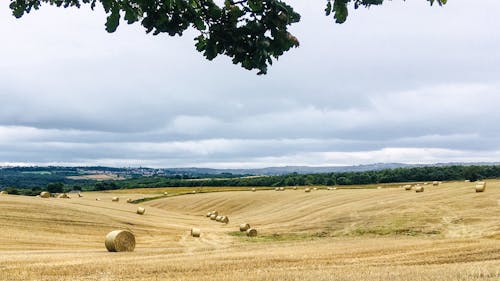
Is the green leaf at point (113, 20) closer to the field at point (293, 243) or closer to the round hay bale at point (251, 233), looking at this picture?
the field at point (293, 243)

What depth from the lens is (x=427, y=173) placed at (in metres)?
99.5

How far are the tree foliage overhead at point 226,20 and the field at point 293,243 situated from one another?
8464 mm

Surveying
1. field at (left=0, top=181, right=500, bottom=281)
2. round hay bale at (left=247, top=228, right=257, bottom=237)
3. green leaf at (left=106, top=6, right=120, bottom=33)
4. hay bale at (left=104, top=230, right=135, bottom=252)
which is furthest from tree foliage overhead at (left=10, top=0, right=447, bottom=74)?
round hay bale at (left=247, top=228, right=257, bottom=237)

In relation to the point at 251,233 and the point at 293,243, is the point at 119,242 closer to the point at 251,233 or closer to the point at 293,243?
the point at 293,243

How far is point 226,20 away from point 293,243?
73.1 feet

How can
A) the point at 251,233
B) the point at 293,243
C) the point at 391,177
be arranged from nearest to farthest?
the point at 293,243 < the point at 251,233 < the point at 391,177

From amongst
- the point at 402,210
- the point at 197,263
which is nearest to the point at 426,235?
the point at 402,210

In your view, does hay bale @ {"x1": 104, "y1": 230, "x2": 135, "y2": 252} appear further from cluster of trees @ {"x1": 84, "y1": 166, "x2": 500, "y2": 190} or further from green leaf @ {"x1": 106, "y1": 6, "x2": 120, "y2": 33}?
cluster of trees @ {"x1": 84, "y1": 166, "x2": 500, "y2": 190}

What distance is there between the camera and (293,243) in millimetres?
27625

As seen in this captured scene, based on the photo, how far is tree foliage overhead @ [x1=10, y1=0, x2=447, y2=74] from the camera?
599 centimetres

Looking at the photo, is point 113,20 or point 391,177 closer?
point 113,20

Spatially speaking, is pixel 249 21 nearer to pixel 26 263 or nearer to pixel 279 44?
pixel 279 44

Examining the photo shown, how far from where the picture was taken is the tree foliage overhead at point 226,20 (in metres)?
5.99

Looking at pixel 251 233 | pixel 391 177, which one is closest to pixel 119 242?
pixel 251 233
